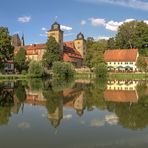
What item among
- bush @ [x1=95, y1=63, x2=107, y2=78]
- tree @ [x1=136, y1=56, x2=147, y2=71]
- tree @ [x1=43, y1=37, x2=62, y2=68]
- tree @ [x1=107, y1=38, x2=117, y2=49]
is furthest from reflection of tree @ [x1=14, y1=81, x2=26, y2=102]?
tree @ [x1=107, y1=38, x2=117, y2=49]

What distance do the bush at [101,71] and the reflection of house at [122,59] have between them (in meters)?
20.9

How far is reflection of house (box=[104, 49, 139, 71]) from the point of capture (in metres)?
89.6

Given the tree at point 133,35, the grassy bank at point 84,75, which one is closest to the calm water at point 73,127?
the grassy bank at point 84,75

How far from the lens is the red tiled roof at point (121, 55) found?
89812mm

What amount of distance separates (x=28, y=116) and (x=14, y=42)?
3900 inches

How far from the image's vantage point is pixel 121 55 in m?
91.8

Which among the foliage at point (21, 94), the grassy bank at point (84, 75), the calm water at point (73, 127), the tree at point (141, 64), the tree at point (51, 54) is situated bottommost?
the calm water at point (73, 127)

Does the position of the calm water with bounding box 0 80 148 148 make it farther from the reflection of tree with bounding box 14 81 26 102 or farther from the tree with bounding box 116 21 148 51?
the tree with bounding box 116 21 148 51

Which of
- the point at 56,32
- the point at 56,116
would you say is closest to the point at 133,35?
the point at 56,32

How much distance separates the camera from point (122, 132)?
44.0ft

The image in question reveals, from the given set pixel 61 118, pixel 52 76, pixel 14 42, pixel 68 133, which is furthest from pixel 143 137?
pixel 14 42

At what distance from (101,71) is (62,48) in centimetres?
2762

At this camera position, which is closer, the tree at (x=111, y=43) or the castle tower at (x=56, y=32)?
the castle tower at (x=56, y=32)

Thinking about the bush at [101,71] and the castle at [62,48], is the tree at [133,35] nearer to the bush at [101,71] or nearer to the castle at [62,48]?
the castle at [62,48]
